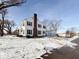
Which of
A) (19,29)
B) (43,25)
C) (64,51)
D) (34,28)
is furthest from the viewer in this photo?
(43,25)

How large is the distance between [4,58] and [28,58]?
0.78 meters

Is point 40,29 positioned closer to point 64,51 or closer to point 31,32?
point 31,32

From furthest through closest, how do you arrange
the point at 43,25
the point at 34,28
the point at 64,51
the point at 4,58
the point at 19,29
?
the point at 43,25, the point at 19,29, the point at 34,28, the point at 64,51, the point at 4,58

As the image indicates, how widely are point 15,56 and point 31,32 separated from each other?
28.1 meters

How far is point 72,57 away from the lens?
21.5 ft

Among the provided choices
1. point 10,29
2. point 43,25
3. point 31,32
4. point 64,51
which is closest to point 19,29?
point 10,29

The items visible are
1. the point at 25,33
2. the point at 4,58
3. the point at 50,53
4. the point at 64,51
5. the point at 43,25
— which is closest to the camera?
the point at 4,58

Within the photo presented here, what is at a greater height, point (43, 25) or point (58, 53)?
point (43, 25)

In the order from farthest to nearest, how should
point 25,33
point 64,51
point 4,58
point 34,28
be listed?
point 25,33
point 34,28
point 64,51
point 4,58

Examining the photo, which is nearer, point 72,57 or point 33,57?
point 33,57

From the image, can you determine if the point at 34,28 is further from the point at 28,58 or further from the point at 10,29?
the point at 28,58

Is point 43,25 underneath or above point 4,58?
above

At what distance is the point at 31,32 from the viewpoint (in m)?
34.1

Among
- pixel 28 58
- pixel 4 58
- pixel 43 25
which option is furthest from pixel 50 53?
pixel 43 25
